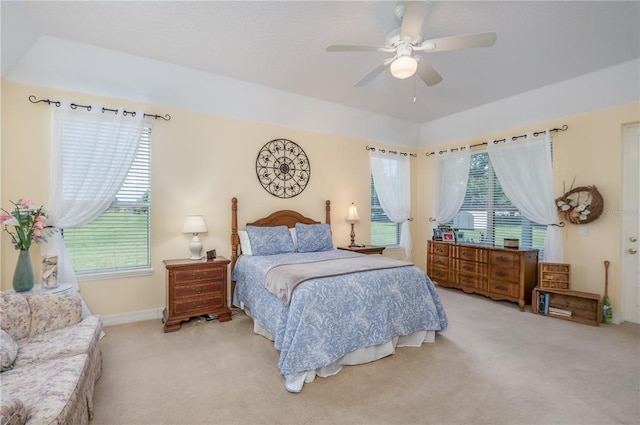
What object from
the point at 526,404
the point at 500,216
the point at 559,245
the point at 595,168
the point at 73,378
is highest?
the point at 595,168

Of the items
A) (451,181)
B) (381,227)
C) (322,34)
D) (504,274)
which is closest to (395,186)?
(381,227)

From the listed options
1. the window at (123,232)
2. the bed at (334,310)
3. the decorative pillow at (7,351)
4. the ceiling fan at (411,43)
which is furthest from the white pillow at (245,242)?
the ceiling fan at (411,43)

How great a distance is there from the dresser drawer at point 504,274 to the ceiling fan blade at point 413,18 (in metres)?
3.49

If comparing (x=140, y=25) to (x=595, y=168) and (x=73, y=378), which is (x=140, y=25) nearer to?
(x=73, y=378)

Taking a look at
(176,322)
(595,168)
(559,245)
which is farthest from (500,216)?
(176,322)

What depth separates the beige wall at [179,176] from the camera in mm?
3096

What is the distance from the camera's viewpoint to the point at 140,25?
288 cm

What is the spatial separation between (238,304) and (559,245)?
4427mm

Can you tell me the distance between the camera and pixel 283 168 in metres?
4.66

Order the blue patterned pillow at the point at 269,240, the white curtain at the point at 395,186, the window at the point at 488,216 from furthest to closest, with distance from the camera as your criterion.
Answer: the white curtain at the point at 395,186 → the window at the point at 488,216 → the blue patterned pillow at the point at 269,240

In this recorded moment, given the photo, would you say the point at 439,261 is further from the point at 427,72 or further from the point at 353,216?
the point at 427,72

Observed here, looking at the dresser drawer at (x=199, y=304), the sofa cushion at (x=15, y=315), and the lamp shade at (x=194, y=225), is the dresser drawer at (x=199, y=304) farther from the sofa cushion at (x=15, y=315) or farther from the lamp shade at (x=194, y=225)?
the sofa cushion at (x=15, y=315)

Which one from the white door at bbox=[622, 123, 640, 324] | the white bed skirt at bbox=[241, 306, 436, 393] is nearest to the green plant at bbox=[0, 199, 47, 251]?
the white bed skirt at bbox=[241, 306, 436, 393]

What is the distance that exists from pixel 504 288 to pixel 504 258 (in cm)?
44
